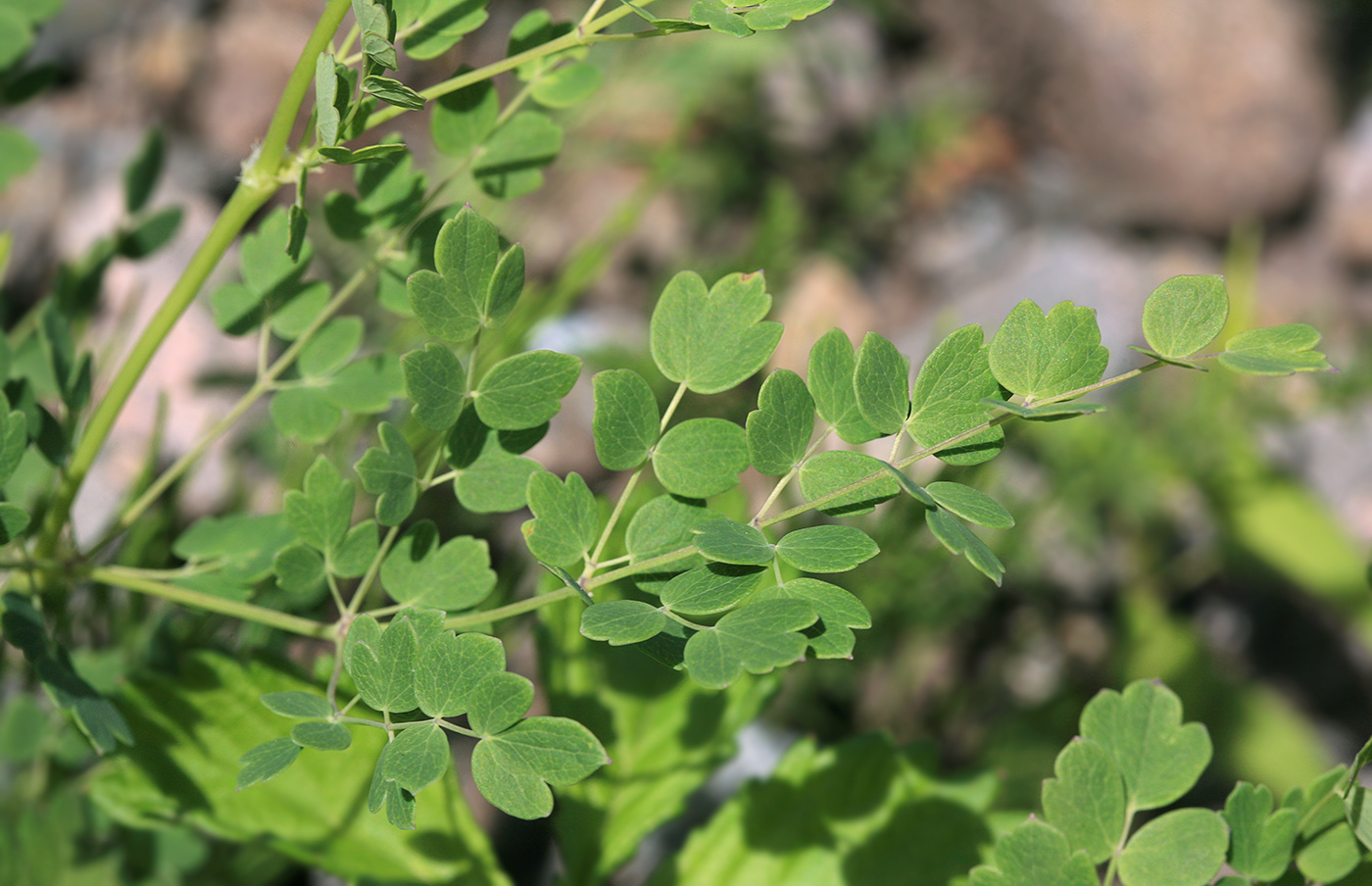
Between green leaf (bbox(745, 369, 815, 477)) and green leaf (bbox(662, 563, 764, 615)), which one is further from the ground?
green leaf (bbox(745, 369, 815, 477))

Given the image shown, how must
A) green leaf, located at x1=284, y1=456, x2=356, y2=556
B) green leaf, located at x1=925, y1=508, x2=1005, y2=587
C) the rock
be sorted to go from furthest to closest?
the rock, green leaf, located at x1=284, y1=456, x2=356, y2=556, green leaf, located at x1=925, y1=508, x2=1005, y2=587

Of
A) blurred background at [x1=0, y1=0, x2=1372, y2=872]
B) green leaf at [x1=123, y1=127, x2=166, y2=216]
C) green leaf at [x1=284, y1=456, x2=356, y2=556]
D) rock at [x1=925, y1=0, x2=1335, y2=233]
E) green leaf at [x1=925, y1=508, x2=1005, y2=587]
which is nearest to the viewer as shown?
green leaf at [x1=925, y1=508, x2=1005, y2=587]

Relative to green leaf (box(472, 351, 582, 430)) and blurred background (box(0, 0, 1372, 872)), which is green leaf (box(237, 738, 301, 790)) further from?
blurred background (box(0, 0, 1372, 872))

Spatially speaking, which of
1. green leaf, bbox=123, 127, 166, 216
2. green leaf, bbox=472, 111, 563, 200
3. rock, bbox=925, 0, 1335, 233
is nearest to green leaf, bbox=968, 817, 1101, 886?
green leaf, bbox=472, 111, 563, 200

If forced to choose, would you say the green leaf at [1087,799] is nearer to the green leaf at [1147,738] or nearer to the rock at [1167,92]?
the green leaf at [1147,738]

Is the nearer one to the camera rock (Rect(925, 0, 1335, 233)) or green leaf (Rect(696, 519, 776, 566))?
green leaf (Rect(696, 519, 776, 566))

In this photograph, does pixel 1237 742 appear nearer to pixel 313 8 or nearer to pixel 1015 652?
pixel 1015 652

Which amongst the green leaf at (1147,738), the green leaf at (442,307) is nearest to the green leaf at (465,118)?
the green leaf at (442,307)
